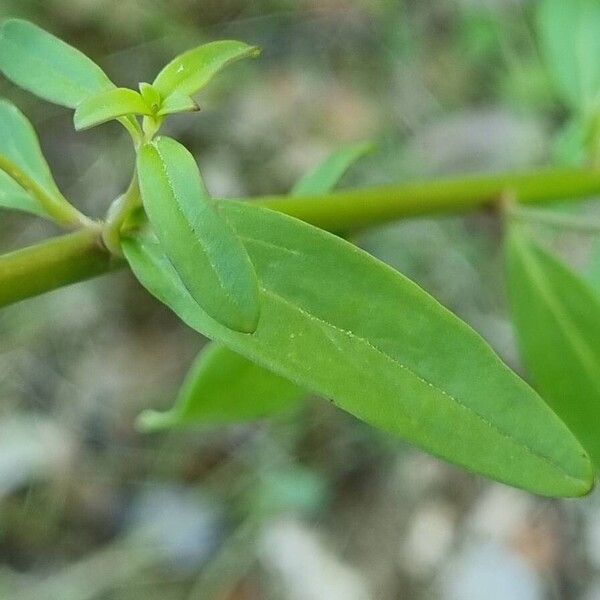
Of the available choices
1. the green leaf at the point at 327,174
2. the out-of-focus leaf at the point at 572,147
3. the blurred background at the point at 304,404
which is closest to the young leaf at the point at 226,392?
the green leaf at the point at 327,174

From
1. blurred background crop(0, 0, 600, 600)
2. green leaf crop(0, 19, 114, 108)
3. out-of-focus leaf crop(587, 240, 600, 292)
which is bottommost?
blurred background crop(0, 0, 600, 600)

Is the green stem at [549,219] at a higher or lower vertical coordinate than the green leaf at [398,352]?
lower

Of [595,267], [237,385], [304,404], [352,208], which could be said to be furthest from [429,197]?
[304,404]

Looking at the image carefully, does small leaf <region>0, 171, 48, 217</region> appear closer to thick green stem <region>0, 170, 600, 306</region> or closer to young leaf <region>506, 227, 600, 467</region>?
thick green stem <region>0, 170, 600, 306</region>

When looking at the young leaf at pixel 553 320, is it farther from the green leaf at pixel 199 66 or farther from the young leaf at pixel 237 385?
the green leaf at pixel 199 66

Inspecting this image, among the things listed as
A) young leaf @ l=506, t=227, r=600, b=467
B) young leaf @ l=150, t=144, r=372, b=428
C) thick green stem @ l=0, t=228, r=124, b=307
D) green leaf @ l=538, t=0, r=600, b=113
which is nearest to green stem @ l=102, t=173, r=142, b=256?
thick green stem @ l=0, t=228, r=124, b=307

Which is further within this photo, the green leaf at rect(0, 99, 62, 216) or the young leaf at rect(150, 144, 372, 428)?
the young leaf at rect(150, 144, 372, 428)
